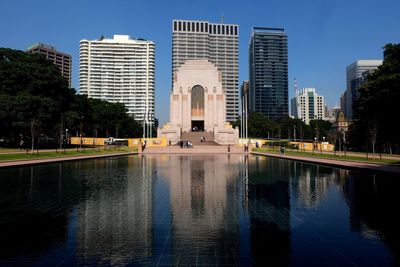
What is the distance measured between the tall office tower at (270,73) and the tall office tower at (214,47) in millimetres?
17705

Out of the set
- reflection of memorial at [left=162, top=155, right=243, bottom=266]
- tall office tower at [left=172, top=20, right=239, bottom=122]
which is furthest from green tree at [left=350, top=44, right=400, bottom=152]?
tall office tower at [left=172, top=20, right=239, bottom=122]

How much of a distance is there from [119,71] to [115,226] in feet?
526

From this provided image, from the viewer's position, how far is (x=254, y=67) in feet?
638

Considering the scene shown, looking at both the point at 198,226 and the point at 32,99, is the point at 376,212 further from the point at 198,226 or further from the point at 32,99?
the point at 32,99

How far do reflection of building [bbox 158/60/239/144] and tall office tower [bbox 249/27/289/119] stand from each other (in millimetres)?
121107

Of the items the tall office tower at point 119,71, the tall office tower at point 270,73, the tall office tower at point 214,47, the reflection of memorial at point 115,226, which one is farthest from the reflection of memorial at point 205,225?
the tall office tower at point 270,73

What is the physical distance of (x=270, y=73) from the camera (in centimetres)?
19362

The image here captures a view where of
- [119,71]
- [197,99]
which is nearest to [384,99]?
[197,99]

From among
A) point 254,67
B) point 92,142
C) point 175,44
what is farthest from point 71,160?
point 254,67

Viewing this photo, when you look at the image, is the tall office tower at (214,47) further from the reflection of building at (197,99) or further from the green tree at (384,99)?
the green tree at (384,99)

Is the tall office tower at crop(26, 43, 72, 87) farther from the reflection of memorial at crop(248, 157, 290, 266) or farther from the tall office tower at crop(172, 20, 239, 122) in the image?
the reflection of memorial at crop(248, 157, 290, 266)

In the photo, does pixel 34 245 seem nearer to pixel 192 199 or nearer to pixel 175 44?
pixel 192 199

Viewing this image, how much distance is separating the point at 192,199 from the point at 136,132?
95.4 meters

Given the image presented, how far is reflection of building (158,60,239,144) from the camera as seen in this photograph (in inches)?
2950
